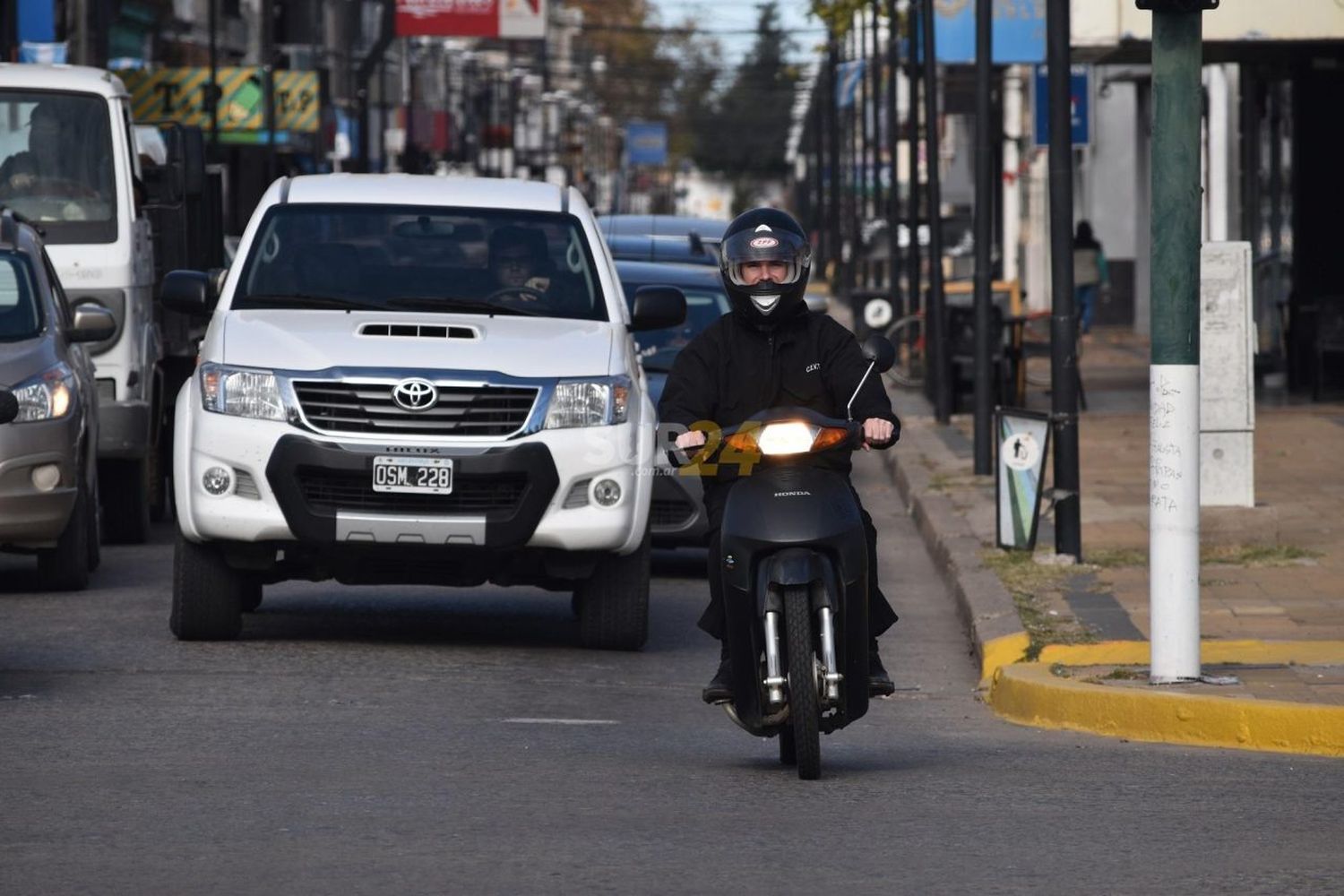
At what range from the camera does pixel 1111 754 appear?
8805 mm

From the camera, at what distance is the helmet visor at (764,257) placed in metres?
8.08

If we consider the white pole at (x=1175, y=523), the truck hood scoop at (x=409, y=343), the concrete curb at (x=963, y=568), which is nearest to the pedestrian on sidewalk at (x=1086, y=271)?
the concrete curb at (x=963, y=568)

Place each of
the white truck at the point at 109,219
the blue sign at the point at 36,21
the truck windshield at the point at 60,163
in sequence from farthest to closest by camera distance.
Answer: the blue sign at the point at 36,21
the truck windshield at the point at 60,163
the white truck at the point at 109,219

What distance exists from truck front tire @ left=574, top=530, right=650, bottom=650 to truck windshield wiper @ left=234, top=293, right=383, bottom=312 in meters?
1.48

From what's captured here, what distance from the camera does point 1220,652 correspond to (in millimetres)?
10367

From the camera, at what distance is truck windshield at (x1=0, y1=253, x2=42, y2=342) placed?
1369cm

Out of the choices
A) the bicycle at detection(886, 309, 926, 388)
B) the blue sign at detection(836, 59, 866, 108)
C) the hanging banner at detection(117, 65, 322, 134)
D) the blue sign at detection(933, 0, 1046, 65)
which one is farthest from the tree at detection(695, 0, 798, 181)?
the blue sign at detection(933, 0, 1046, 65)

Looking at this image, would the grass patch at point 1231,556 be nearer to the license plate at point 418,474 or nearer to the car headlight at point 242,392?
→ the license plate at point 418,474

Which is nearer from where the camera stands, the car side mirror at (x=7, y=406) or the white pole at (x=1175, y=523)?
the white pole at (x=1175, y=523)

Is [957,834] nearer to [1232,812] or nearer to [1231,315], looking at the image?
[1232,812]

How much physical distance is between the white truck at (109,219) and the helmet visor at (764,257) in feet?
26.1

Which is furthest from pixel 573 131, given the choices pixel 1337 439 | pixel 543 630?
pixel 543 630

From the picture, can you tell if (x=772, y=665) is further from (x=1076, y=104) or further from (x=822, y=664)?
(x=1076, y=104)

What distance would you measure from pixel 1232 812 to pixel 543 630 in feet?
17.5
